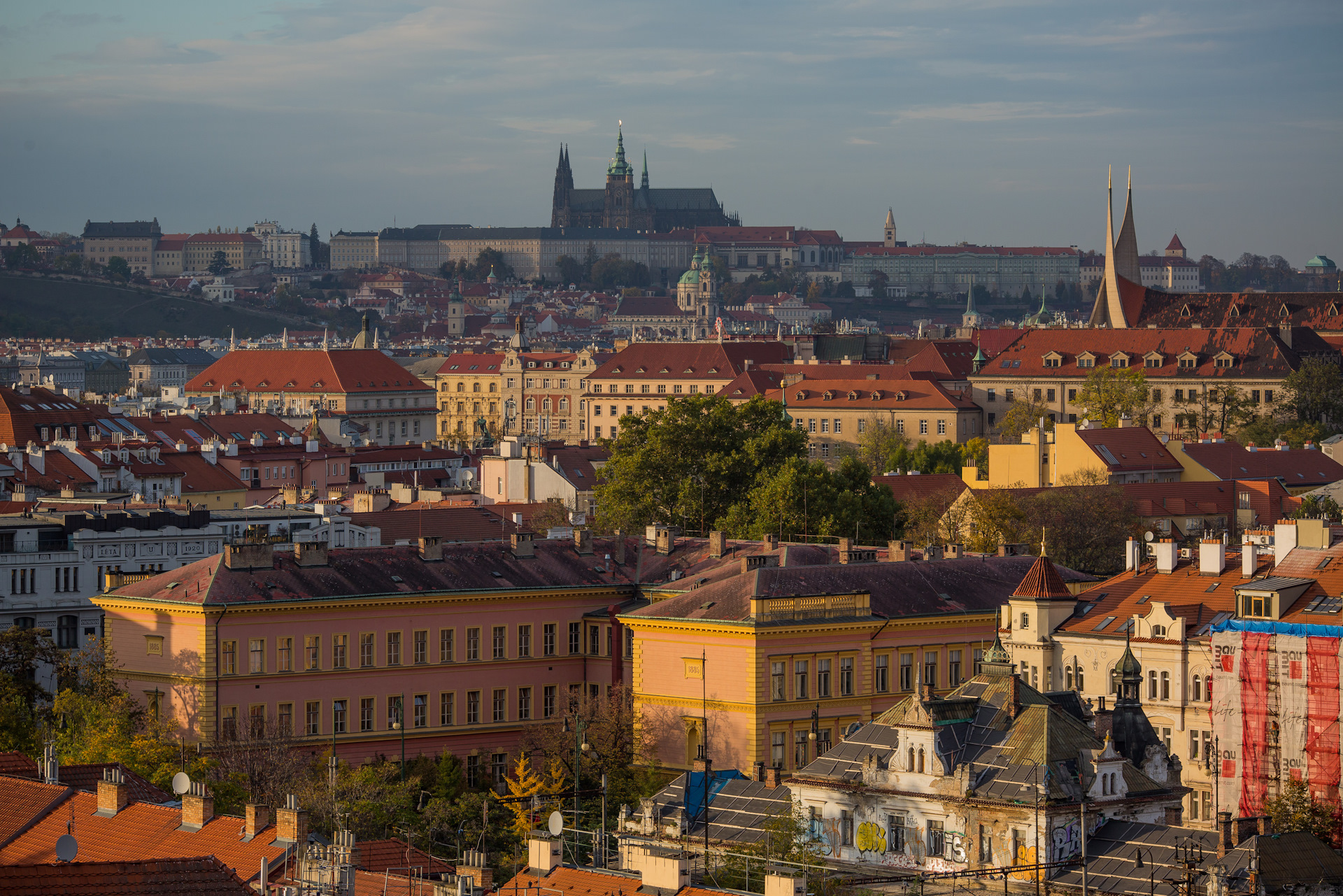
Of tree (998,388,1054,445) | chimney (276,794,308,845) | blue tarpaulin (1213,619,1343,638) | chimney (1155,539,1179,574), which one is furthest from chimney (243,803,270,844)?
tree (998,388,1054,445)

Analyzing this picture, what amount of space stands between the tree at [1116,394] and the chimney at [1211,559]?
68921 mm

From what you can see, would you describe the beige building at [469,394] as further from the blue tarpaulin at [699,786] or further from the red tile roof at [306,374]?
the blue tarpaulin at [699,786]

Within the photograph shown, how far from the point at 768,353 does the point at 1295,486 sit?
69320mm

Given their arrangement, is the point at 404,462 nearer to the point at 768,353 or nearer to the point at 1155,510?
the point at 1155,510

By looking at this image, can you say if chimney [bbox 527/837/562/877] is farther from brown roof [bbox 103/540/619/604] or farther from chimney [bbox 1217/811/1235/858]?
brown roof [bbox 103/540/619/604]

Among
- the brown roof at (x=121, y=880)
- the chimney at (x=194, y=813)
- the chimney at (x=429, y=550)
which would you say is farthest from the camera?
the chimney at (x=429, y=550)

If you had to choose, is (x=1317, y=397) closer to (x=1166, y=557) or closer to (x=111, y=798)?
(x=1166, y=557)

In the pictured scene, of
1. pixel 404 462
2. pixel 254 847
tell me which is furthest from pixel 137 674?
pixel 404 462

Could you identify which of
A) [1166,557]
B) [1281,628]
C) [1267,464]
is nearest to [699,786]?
[1281,628]

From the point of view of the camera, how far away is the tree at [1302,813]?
119ft

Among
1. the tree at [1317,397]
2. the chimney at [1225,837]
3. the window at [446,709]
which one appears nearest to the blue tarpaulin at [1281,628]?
the chimney at [1225,837]

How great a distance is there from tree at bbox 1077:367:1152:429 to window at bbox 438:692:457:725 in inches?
2828

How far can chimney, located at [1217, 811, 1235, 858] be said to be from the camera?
3119 cm

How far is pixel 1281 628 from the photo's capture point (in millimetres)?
40875
